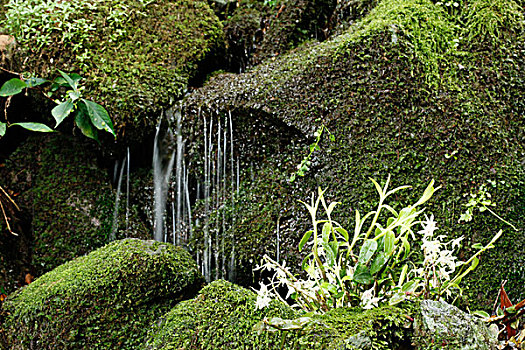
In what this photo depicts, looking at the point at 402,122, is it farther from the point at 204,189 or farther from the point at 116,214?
the point at 116,214

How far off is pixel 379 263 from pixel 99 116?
2.36m

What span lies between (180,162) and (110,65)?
0.93 metres

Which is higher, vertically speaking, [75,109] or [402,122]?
[75,109]

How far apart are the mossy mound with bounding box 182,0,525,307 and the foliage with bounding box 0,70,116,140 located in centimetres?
76

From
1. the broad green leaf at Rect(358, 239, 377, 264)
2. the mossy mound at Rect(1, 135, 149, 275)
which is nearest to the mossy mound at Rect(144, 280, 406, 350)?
the broad green leaf at Rect(358, 239, 377, 264)

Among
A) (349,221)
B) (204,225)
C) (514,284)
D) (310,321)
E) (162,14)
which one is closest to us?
(310,321)

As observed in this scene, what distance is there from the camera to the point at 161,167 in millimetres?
3857

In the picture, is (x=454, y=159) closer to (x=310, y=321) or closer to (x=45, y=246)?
(x=310, y=321)

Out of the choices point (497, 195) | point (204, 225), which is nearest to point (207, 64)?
point (204, 225)

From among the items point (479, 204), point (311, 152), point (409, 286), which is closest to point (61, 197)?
point (311, 152)

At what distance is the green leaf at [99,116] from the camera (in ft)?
11.2

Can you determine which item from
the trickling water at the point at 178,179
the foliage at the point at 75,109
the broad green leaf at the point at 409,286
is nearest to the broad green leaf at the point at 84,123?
the foliage at the point at 75,109

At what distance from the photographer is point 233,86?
3656 millimetres

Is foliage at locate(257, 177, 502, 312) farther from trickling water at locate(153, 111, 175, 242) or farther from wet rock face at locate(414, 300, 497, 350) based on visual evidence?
trickling water at locate(153, 111, 175, 242)
